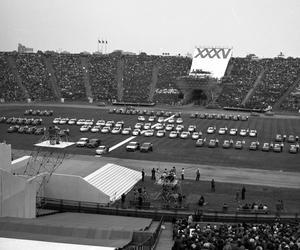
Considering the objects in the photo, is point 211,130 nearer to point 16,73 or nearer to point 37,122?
point 37,122

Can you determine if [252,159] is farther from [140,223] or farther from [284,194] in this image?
[140,223]

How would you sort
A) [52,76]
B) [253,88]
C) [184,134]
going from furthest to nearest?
[52,76], [253,88], [184,134]

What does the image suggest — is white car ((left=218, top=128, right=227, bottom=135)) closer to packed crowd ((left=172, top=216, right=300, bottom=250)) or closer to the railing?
the railing

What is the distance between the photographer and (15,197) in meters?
23.4

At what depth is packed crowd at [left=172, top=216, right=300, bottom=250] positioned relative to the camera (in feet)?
57.4

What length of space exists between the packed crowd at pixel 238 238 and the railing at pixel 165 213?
3.55m

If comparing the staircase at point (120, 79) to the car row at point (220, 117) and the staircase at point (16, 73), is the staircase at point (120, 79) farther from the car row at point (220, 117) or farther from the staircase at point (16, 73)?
the car row at point (220, 117)

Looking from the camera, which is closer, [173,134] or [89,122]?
[173,134]

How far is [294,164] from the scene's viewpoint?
4528 cm

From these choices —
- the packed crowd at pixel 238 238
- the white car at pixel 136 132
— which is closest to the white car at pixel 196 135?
the white car at pixel 136 132

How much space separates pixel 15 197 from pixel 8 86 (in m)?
83.7

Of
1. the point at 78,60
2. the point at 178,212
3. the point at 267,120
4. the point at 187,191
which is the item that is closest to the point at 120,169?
the point at 187,191

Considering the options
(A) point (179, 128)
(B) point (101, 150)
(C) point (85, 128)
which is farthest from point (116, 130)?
(B) point (101, 150)

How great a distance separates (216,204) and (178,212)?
446cm
